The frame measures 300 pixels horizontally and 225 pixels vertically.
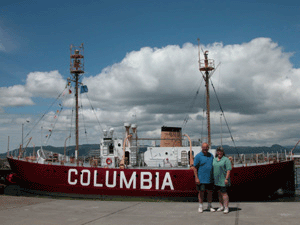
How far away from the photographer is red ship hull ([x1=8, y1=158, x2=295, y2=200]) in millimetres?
16828

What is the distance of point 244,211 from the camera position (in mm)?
7441

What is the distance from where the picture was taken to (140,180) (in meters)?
17.1

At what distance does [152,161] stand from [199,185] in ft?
45.4

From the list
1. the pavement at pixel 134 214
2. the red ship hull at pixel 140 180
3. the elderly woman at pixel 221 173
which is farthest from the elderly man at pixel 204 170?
the red ship hull at pixel 140 180

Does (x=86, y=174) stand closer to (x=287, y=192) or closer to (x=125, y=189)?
(x=125, y=189)

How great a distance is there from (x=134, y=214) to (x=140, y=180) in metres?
9.90

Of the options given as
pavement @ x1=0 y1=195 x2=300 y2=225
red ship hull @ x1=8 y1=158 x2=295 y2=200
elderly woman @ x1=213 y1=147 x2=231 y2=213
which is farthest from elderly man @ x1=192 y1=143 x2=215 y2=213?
red ship hull @ x1=8 y1=158 x2=295 y2=200

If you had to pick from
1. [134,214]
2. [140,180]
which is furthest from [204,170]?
[140,180]

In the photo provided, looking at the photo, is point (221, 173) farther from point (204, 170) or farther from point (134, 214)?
point (134, 214)

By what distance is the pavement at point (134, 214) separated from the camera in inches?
258

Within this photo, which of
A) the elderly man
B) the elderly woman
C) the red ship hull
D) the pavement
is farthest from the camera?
the red ship hull

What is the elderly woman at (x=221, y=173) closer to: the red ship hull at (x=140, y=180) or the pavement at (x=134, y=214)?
the pavement at (x=134, y=214)

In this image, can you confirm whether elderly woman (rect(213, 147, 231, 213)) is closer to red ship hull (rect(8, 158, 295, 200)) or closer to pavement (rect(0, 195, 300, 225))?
pavement (rect(0, 195, 300, 225))

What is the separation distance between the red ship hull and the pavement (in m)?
8.18
